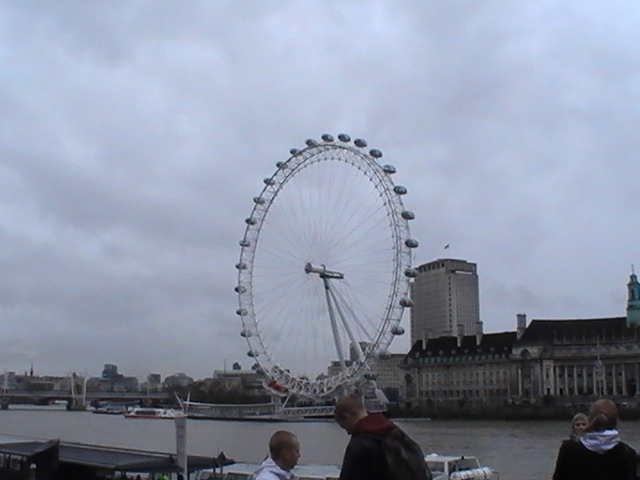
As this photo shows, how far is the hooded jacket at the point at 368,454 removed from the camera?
3.41 meters

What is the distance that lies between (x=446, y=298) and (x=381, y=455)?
12973cm

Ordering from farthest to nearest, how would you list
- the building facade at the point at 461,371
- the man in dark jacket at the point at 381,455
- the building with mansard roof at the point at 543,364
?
the building facade at the point at 461,371 < the building with mansard roof at the point at 543,364 < the man in dark jacket at the point at 381,455

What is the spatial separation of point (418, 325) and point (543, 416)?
68221 millimetres

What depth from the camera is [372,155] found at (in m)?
40.6

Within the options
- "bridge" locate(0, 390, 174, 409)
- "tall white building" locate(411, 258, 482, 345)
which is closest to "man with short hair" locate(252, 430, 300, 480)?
"bridge" locate(0, 390, 174, 409)

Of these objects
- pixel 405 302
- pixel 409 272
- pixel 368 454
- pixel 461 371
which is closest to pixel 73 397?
pixel 461 371

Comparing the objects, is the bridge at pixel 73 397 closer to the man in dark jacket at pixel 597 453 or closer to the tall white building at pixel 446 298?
the tall white building at pixel 446 298

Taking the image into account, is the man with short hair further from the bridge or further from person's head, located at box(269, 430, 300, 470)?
the bridge

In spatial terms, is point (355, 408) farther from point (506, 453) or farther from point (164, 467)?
point (506, 453)

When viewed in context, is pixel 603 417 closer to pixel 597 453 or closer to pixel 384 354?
pixel 597 453

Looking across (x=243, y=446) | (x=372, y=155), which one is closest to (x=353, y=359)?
(x=243, y=446)

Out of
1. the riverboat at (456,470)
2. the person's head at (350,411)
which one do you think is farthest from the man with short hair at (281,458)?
the riverboat at (456,470)

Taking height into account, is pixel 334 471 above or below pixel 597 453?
below

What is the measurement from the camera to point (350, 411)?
356 cm
